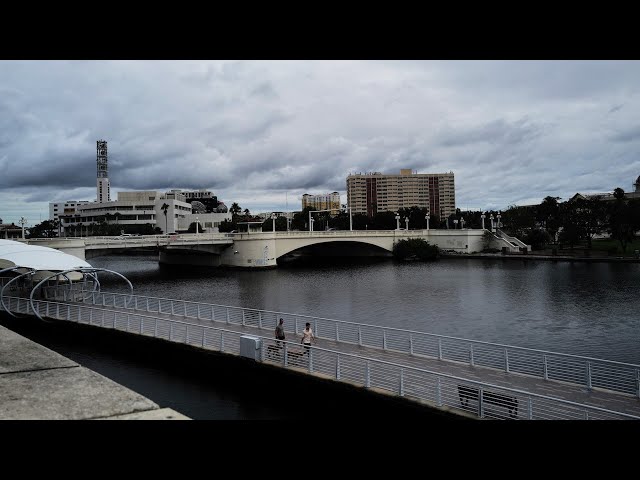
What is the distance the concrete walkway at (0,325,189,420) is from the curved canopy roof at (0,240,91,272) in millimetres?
21150

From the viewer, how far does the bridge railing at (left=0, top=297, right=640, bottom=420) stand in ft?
42.1

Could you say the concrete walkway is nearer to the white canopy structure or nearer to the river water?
the river water

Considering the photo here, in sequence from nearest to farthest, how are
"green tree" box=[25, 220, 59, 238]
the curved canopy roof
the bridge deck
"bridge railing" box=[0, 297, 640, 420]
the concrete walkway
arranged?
the concrete walkway
"bridge railing" box=[0, 297, 640, 420]
the bridge deck
the curved canopy roof
"green tree" box=[25, 220, 59, 238]

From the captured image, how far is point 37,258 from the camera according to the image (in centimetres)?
3206

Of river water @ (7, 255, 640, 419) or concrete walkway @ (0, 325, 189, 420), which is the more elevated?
concrete walkway @ (0, 325, 189, 420)

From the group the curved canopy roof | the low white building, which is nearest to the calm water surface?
the curved canopy roof

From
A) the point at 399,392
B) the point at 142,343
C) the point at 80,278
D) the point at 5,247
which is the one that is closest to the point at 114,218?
the point at 80,278

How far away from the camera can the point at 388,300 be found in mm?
41469

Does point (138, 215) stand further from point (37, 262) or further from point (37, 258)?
point (37, 262)

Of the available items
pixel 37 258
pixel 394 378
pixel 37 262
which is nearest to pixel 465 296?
pixel 394 378

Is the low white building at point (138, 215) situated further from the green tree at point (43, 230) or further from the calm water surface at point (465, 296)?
the calm water surface at point (465, 296)
